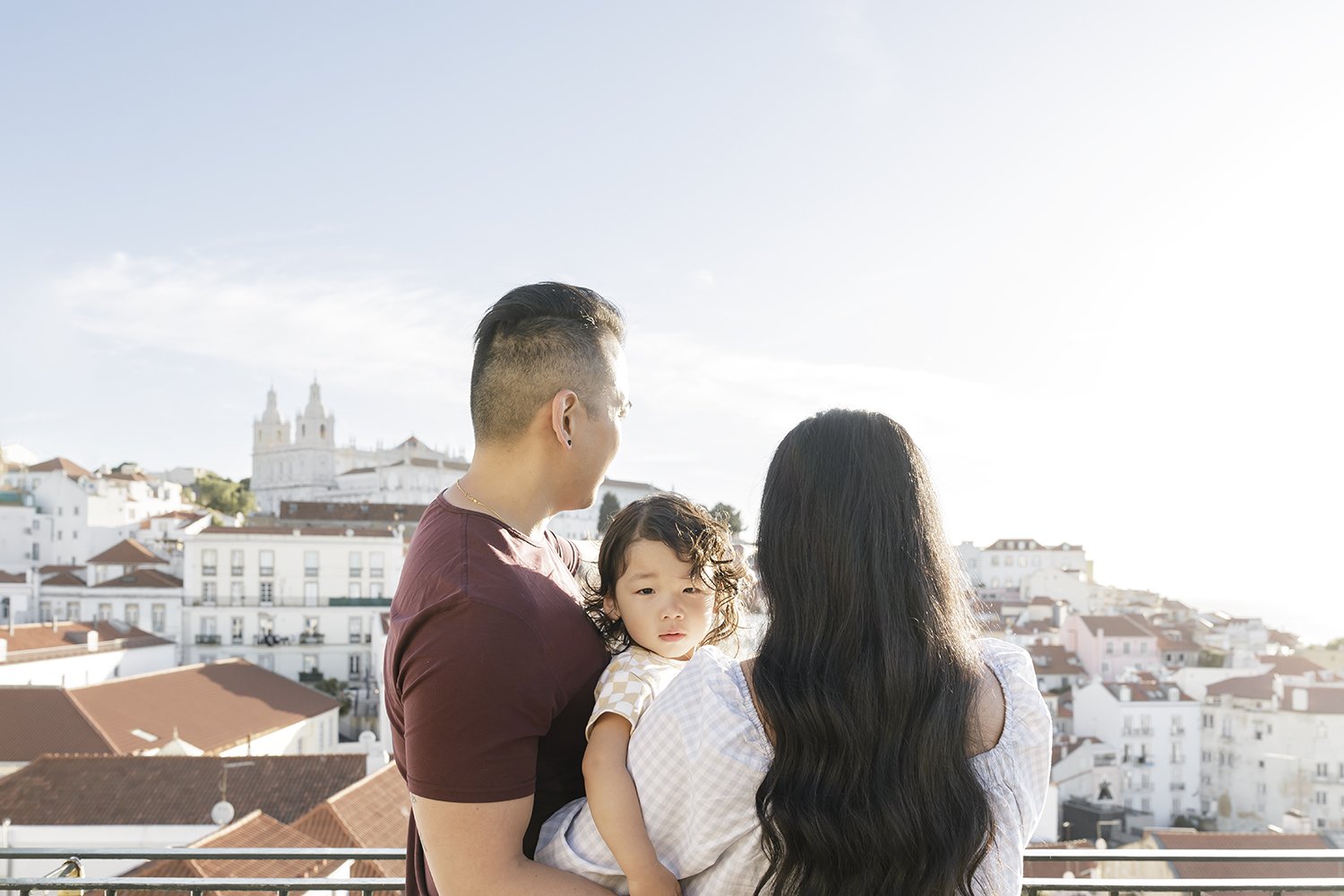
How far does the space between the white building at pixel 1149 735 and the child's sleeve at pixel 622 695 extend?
38.5m

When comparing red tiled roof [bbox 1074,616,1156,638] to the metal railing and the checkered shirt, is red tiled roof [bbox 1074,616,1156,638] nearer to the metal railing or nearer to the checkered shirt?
the metal railing

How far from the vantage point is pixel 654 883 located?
63.2 inches

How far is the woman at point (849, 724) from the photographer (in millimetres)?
1513

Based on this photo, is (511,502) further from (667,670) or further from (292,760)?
(292,760)

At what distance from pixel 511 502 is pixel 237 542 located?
40.9m

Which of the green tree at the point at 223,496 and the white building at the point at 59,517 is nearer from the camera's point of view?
the white building at the point at 59,517

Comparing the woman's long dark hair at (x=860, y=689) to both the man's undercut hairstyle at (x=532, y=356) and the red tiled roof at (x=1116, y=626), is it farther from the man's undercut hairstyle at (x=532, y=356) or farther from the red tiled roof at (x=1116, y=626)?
the red tiled roof at (x=1116, y=626)

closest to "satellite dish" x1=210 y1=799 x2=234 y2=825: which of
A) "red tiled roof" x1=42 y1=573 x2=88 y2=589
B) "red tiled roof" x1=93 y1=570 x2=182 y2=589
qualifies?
"red tiled roof" x1=93 y1=570 x2=182 y2=589

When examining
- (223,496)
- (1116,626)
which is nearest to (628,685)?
(1116,626)

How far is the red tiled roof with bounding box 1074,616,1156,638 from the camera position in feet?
149

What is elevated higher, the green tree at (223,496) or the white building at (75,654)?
the green tree at (223,496)

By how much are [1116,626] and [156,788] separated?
4094cm

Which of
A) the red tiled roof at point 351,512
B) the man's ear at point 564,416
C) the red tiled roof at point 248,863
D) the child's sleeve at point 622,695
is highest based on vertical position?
the man's ear at point 564,416

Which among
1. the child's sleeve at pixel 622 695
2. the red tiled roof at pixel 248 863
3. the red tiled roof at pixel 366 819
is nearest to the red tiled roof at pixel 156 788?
the red tiled roof at pixel 366 819
